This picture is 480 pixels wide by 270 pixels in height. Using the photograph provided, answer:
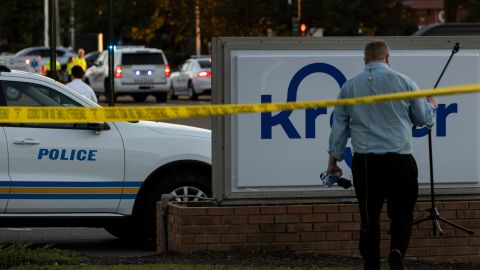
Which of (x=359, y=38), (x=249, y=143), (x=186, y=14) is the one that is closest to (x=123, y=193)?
(x=249, y=143)

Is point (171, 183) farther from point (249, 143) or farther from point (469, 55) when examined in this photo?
point (469, 55)

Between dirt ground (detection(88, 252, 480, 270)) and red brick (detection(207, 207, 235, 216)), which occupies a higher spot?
red brick (detection(207, 207, 235, 216))

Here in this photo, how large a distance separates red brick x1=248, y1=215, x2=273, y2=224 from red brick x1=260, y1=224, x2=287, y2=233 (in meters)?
0.03

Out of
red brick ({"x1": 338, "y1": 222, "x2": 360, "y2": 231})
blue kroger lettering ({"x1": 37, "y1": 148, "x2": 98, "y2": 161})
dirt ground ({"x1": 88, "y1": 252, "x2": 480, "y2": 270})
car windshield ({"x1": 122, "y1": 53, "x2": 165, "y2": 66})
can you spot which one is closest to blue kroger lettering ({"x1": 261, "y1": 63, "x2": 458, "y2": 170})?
red brick ({"x1": 338, "y1": 222, "x2": 360, "y2": 231})

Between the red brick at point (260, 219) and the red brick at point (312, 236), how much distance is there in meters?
0.27

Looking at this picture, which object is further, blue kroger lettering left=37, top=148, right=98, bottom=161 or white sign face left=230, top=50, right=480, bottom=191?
blue kroger lettering left=37, top=148, right=98, bottom=161

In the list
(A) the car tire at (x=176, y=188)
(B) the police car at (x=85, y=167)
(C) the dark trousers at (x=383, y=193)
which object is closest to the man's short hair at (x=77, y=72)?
(B) the police car at (x=85, y=167)

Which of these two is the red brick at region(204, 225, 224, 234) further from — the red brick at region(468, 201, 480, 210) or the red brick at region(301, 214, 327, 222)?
the red brick at region(468, 201, 480, 210)

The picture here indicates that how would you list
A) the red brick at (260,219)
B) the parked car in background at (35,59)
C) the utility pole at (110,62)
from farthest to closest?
the parked car in background at (35,59) < the utility pole at (110,62) < the red brick at (260,219)

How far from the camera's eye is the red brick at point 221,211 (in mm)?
8828

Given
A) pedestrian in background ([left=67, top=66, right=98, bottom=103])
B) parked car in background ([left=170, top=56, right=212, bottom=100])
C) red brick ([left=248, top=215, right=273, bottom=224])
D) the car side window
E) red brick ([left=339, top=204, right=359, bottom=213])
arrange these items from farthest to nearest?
parked car in background ([left=170, top=56, right=212, bottom=100]) < pedestrian in background ([left=67, top=66, right=98, bottom=103]) < the car side window < red brick ([left=339, top=204, right=359, bottom=213]) < red brick ([left=248, top=215, right=273, bottom=224])

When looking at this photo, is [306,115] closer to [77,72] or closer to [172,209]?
[172,209]

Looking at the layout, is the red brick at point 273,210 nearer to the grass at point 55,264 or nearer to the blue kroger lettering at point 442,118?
the grass at point 55,264

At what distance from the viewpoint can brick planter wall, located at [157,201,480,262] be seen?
8820mm
